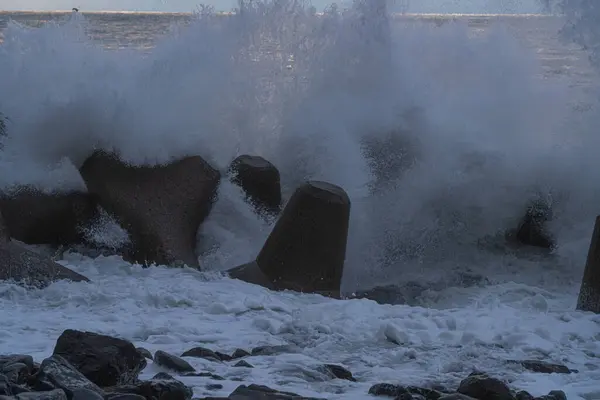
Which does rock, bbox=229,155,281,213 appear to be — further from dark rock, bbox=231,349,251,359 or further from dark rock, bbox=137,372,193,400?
dark rock, bbox=137,372,193,400

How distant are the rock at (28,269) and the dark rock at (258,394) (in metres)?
2.53

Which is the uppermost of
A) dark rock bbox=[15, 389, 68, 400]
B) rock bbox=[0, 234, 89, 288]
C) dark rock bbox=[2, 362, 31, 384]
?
dark rock bbox=[15, 389, 68, 400]

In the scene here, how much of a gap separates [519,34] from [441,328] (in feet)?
42.6

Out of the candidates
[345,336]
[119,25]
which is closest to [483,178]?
[345,336]

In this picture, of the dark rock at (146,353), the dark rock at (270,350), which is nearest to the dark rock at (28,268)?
the dark rock at (146,353)

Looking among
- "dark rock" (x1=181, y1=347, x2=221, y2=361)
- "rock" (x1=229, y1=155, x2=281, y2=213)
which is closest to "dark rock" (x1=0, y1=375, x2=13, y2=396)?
"dark rock" (x1=181, y1=347, x2=221, y2=361)

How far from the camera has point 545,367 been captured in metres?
4.38

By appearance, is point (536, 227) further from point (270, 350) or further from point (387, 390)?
point (387, 390)

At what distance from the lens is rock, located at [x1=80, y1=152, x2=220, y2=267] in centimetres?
693

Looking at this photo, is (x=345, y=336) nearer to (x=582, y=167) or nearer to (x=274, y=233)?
(x=274, y=233)

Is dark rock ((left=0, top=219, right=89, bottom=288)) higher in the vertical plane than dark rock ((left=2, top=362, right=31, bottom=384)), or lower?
lower

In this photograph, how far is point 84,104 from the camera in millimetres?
8289

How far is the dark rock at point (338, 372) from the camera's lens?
4.08 meters

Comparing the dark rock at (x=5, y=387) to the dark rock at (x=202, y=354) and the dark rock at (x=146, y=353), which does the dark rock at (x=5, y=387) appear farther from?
the dark rock at (x=202, y=354)
